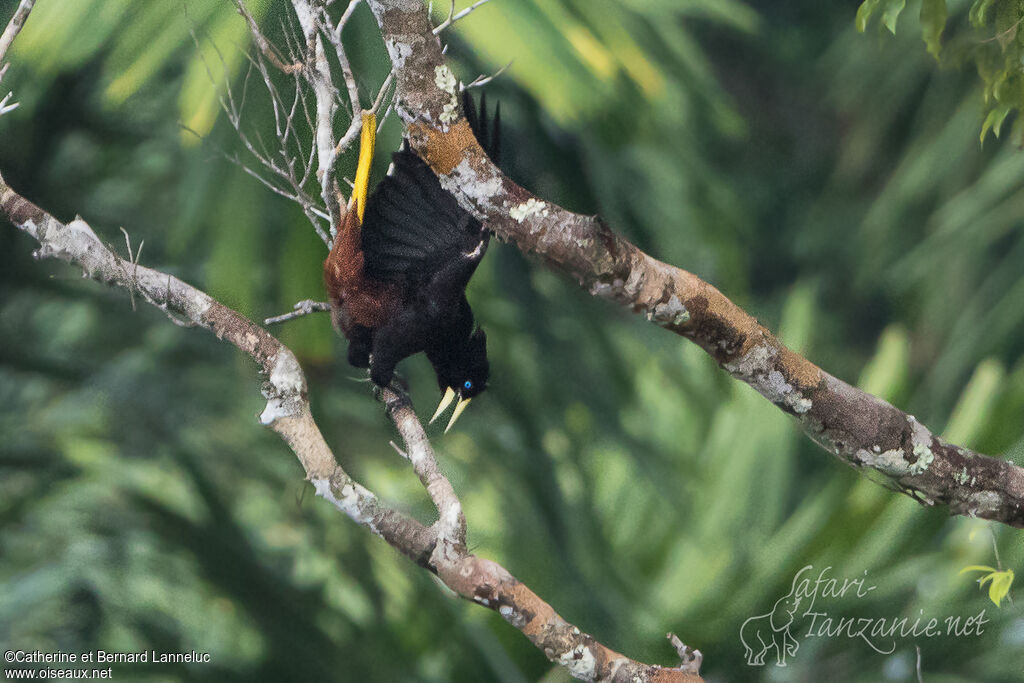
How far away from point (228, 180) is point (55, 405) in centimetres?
38

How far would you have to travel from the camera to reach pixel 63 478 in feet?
4.08

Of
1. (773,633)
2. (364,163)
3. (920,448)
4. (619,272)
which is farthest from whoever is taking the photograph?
(773,633)

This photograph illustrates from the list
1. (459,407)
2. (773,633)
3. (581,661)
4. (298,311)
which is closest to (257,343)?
(298,311)

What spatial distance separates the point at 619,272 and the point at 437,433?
0.52 meters

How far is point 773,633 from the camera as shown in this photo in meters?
1.33

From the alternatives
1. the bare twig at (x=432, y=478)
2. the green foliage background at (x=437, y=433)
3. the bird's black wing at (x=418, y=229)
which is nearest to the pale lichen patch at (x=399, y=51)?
the bird's black wing at (x=418, y=229)

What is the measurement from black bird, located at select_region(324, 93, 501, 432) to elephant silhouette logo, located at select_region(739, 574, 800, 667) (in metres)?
0.58

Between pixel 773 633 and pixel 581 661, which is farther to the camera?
pixel 773 633

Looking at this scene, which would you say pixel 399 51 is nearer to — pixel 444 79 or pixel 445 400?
pixel 444 79

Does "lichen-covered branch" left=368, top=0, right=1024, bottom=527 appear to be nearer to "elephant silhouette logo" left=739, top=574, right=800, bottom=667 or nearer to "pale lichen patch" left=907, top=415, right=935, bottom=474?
"pale lichen patch" left=907, top=415, right=935, bottom=474

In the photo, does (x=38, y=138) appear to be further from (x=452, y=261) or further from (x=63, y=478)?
(x=452, y=261)

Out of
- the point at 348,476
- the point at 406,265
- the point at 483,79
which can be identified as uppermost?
the point at 483,79

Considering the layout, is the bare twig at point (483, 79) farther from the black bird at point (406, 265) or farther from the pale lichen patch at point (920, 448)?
the pale lichen patch at point (920, 448)

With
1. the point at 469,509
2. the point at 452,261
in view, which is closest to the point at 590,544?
the point at 469,509
